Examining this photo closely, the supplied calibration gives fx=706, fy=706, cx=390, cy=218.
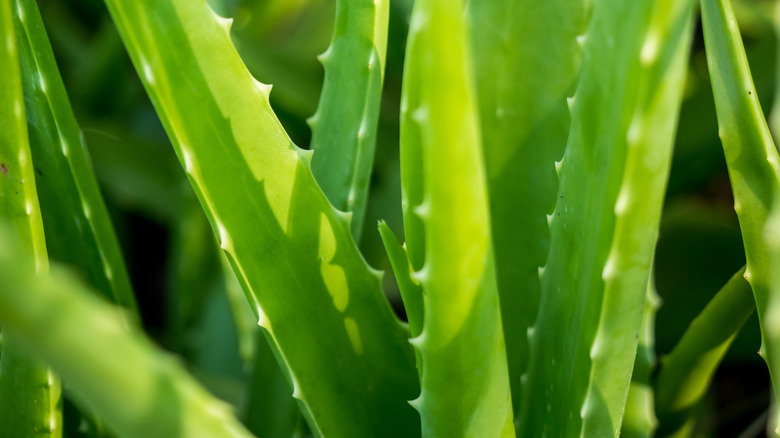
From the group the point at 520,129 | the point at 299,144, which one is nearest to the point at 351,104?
the point at 520,129

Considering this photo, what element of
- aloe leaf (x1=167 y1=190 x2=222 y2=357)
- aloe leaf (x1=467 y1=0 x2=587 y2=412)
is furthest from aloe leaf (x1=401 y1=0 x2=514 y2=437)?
aloe leaf (x1=167 y1=190 x2=222 y2=357)

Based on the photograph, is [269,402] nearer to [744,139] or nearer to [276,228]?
[276,228]

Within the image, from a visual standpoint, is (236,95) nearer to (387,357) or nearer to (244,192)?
(244,192)

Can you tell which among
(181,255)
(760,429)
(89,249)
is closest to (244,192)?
(89,249)

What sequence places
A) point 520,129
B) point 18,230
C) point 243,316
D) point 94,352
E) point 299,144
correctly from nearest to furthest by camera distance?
point 94,352, point 18,230, point 520,129, point 243,316, point 299,144

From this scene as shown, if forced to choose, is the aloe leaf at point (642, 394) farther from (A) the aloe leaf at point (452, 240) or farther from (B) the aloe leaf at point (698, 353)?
(A) the aloe leaf at point (452, 240)

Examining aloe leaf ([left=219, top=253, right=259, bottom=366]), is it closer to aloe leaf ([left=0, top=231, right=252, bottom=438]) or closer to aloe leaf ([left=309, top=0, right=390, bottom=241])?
aloe leaf ([left=309, top=0, right=390, bottom=241])

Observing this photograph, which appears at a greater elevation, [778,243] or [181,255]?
[778,243]
